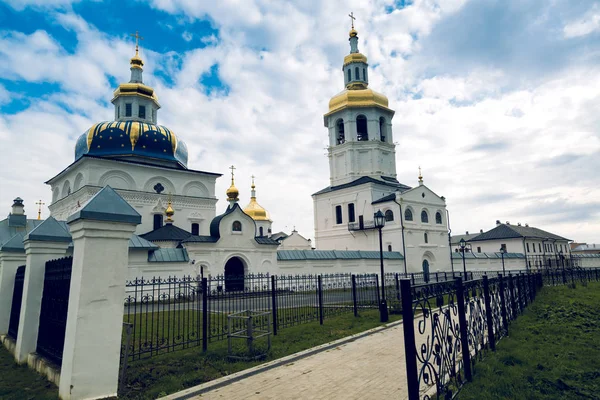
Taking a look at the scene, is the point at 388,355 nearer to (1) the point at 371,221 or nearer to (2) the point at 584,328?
(2) the point at 584,328

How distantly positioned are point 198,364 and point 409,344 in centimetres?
415

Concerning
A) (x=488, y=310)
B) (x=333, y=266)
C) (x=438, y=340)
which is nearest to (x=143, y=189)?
(x=333, y=266)

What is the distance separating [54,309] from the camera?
18.2 ft

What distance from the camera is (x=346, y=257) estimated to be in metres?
25.1

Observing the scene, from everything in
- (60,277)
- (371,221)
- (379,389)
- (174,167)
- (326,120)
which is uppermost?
(326,120)

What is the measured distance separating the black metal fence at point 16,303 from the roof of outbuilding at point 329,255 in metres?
14.6

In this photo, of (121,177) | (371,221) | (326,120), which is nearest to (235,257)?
(121,177)

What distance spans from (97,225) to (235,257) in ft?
51.5

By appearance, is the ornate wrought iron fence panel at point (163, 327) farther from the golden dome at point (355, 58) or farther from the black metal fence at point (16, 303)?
the golden dome at point (355, 58)

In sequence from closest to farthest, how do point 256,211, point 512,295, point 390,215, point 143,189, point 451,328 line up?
point 451,328
point 512,295
point 143,189
point 390,215
point 256,211

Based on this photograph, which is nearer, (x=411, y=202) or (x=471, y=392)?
(x=471, y=392)

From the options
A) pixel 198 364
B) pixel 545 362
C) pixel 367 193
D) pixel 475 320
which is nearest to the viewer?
pixel 545 362

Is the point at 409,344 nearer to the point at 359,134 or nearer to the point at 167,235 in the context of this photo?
the point at 167,235

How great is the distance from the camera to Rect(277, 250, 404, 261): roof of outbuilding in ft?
73.0
